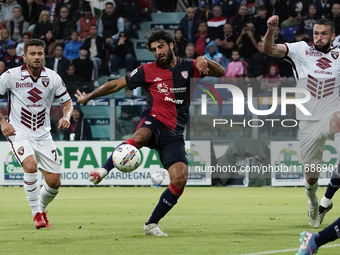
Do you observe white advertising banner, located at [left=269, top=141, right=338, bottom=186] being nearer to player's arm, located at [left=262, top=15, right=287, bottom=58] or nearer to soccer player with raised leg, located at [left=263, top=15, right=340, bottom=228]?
soccer player with raised leg, located at [left=263, top=15, right=340, bottom=228]

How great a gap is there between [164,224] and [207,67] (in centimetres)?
Answer: 255

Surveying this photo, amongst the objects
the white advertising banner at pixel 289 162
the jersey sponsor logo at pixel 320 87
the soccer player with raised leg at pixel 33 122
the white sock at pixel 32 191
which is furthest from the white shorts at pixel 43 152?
the white advertising banner at pixel 289 162

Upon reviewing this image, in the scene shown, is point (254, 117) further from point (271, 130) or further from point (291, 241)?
point (291, 241)

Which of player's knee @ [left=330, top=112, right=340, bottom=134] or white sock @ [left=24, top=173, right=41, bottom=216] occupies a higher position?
player's knee @ [left=330, top=112, right=340, bottom=134]

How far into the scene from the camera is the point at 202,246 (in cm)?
650

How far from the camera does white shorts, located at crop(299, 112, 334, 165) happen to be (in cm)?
820

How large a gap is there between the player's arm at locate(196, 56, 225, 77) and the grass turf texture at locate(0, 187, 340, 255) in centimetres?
192

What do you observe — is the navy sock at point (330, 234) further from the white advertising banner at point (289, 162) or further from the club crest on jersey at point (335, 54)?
the white advertising banner at point (289, 162)

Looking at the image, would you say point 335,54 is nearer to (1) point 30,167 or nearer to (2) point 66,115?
(2) point 66,115

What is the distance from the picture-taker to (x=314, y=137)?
832cm

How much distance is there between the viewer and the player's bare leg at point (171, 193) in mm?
7379

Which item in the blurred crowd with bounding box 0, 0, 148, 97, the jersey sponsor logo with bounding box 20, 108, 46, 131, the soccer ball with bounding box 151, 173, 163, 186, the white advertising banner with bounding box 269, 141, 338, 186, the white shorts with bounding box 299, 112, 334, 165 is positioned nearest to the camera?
the white shorts with bounding box 299, 112, 334, 165

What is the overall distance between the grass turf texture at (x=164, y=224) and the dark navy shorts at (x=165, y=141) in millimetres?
945

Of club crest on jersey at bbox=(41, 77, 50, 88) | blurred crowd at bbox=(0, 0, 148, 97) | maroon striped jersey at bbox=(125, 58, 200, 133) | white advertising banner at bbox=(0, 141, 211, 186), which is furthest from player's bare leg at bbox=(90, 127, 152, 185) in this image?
blurred crowd at bbox=(0, 0, 148, 97)
